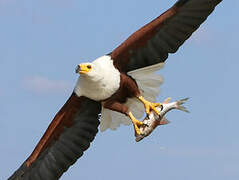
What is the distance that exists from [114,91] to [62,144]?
1.40 meters

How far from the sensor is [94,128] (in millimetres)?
10039

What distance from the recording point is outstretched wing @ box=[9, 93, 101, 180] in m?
9.83

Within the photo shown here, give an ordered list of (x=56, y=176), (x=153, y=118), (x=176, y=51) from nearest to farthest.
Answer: (x=153, y=118) → (x=176, y=51) → (x=56, y=176)

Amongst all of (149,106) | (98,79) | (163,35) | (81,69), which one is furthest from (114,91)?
(163,35)

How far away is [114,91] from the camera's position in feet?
29.8

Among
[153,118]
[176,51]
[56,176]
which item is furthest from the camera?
[56,176]

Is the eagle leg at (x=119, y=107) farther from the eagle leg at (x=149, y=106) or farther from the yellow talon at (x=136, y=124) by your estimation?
the eagle leg at (x=149, y=106)

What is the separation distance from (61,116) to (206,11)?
2.25 meters

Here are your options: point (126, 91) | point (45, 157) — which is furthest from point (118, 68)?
point (45, 157)

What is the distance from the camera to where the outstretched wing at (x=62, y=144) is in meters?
9.83

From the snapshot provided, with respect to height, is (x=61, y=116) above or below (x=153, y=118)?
above

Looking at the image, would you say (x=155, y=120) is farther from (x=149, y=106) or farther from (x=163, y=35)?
(x=163, y=35)

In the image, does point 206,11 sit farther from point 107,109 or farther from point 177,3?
point 107,109

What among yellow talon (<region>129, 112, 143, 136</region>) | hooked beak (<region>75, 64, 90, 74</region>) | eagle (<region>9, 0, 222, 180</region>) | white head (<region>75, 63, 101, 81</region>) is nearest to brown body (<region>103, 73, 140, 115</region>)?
eagle (<region>9, 0, 222, 180</region>)
